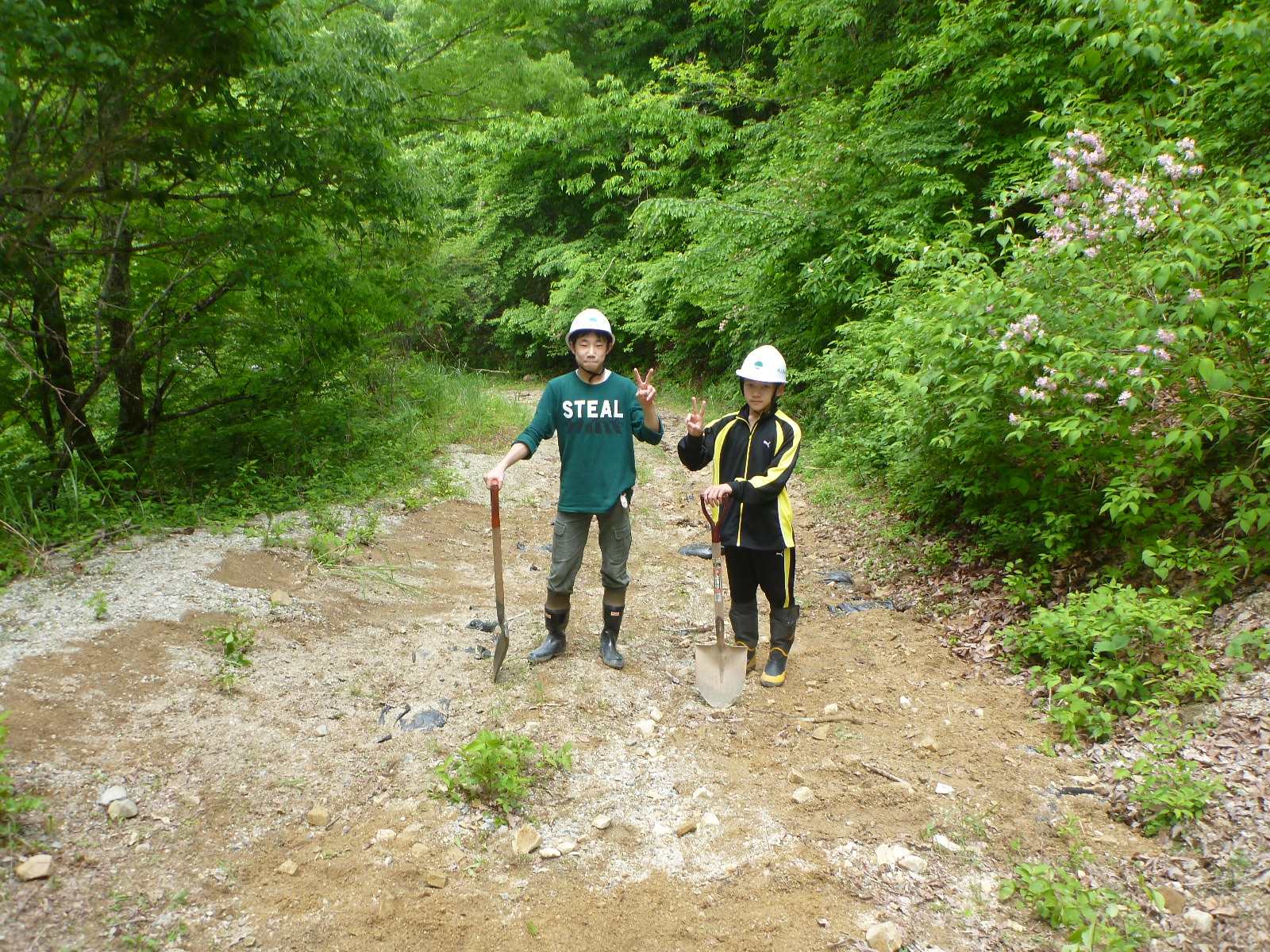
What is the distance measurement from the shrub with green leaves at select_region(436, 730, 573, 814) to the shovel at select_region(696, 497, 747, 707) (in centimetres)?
103

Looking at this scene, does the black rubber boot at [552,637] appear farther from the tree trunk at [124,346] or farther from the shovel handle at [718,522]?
the tree trunk at [124,346]

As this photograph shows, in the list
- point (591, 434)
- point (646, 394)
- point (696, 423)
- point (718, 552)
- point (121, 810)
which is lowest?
point (121, 810)

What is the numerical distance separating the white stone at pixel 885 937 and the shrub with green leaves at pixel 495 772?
1525mm

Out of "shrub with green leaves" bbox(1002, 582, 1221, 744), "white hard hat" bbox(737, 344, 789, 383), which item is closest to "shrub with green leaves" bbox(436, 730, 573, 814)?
"white hard hat" bbox(737, 344, 789, 383)

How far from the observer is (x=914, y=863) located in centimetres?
318

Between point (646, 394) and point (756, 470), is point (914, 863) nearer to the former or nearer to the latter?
point (756, 470)

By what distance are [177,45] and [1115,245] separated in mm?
5576

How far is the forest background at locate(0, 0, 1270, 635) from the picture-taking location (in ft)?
14.1

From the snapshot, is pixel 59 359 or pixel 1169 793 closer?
pixel 1169 793

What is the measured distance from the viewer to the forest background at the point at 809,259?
4309 mm

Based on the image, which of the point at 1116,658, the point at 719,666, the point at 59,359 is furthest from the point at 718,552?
the point at 59,359

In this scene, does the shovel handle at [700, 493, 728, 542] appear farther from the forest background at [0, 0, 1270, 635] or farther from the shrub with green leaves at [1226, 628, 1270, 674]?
the shrub with green leaves at [1226, 628, 1270, 674]

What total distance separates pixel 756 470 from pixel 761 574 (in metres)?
0.62

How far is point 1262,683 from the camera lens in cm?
373
